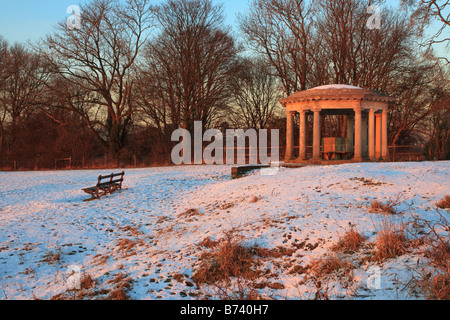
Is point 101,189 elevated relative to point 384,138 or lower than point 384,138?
lower

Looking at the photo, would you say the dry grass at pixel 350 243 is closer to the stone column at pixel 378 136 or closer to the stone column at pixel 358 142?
the stone column at pixel 358 142

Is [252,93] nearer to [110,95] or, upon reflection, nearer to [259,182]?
[110,95]

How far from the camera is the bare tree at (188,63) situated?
29859 millimetres

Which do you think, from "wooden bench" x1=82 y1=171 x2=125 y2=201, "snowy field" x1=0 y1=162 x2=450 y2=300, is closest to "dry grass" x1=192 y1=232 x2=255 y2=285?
"snowy field" x1=0 y1=162 x2=450 y2=300

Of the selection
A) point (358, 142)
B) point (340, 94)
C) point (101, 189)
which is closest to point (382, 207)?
point (101, 189)

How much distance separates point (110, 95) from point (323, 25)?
19.0 m

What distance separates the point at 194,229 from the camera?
7.69 metres

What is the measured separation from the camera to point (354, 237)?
18.3ft

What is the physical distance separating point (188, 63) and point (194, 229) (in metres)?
24.3

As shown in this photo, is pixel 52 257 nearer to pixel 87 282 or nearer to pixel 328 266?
pixel 87 282

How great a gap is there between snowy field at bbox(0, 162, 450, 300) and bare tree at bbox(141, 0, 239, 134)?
62.3 feet

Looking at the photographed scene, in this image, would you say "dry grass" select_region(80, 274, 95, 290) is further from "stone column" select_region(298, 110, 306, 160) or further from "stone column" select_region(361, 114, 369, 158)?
"stone column" select_region(361, 114, 369, 158)
